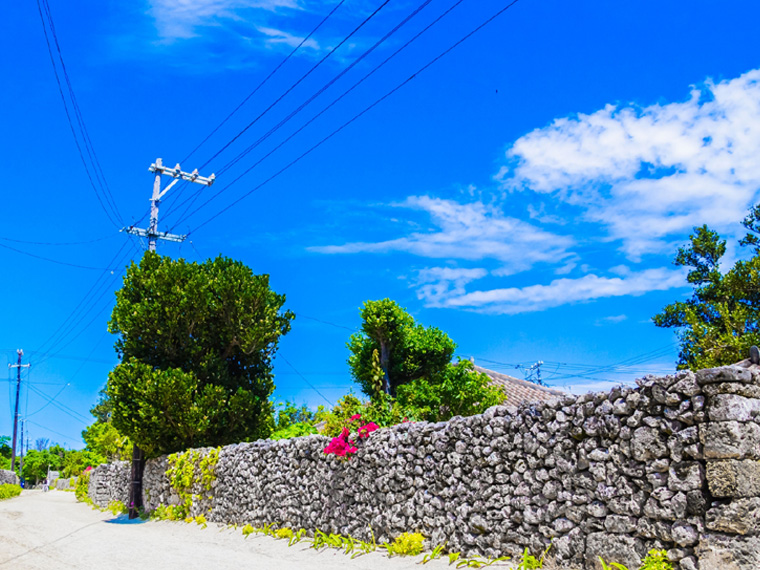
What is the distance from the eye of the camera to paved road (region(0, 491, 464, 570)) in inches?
328

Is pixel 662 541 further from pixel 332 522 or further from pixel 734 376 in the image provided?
pixel 332 522

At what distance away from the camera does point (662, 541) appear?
5.49m

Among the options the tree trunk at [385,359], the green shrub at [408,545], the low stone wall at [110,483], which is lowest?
the low stone wall at [110,483]

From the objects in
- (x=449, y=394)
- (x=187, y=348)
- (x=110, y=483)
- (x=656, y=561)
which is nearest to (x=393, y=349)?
(x=449, y=394)

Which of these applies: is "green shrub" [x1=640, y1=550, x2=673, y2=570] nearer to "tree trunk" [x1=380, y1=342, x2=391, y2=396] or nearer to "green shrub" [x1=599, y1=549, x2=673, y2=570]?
"green shrub" [x1=599, y1=549, x2=673, y2=570]

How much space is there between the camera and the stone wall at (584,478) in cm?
514

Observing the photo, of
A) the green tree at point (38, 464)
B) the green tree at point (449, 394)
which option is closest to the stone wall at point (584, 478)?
the green tree at point (449, 394)

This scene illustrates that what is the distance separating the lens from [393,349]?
17.0m

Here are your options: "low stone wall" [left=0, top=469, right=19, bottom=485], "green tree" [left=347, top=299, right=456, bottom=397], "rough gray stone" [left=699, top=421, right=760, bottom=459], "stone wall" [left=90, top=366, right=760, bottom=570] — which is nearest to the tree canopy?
"green tree" [left=347, top=299, right=456, bottom=397]

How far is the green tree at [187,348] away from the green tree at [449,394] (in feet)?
14.6

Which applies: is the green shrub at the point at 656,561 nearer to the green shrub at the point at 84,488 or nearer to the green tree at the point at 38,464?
the green shrub at the point at 84,488

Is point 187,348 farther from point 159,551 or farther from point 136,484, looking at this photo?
point 159,551

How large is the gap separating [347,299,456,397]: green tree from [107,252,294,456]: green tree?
270cm

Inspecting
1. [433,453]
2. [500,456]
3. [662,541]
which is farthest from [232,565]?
[662,541]
